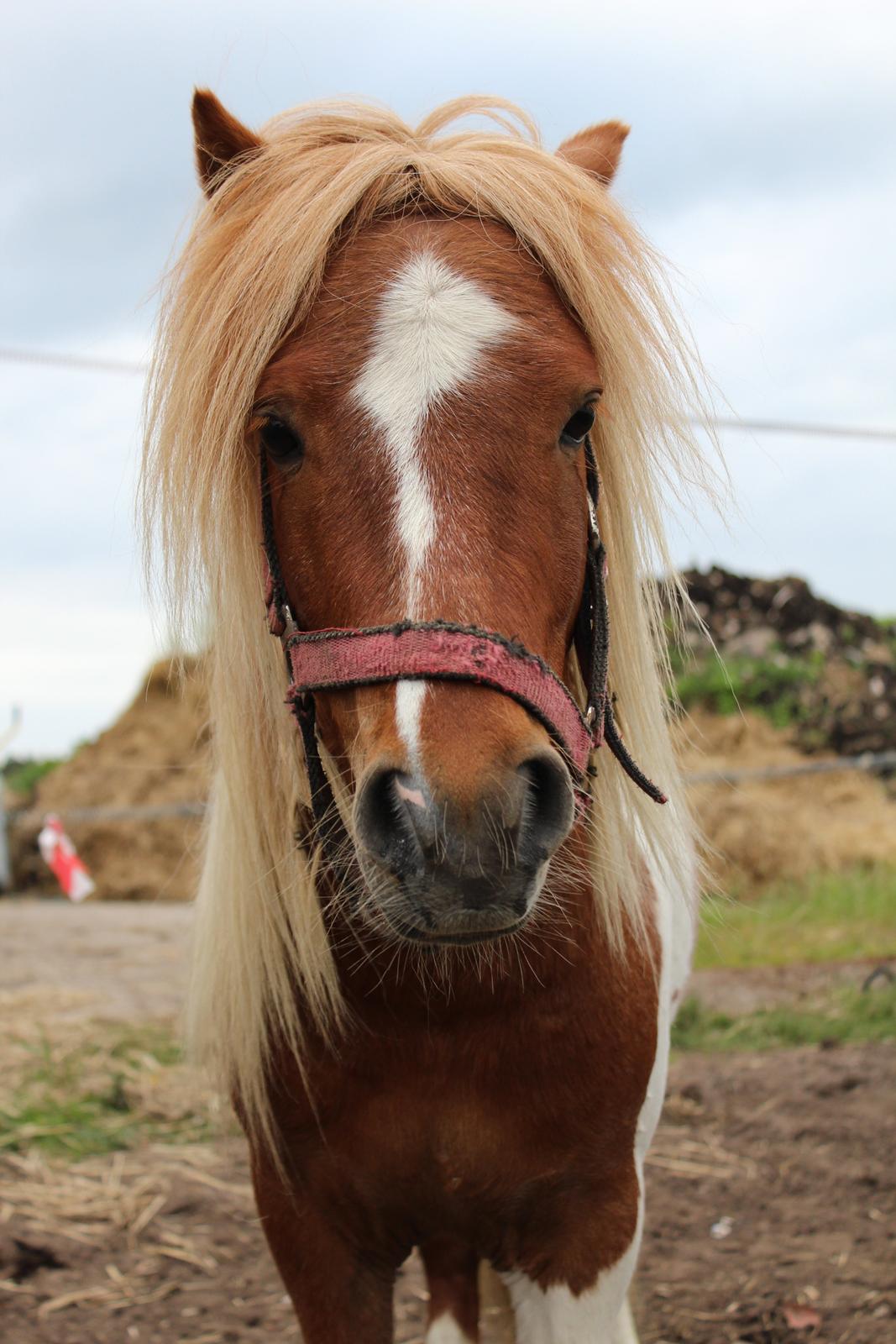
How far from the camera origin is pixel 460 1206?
196 cm

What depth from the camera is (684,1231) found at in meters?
3.54

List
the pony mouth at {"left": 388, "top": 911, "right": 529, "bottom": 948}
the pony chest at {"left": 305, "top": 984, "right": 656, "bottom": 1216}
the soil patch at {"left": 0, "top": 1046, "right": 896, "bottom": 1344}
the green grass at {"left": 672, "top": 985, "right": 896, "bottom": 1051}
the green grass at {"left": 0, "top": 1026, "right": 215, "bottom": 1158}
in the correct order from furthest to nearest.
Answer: the green grass at {"left": 672, "top": 985, "right": 896, "bottom": 1051}
the green grass at {"left": 0, "top": 1026, "right": 215, "bottom": 1158}
the soil patch at {"left": 0, "top": 1046, "right": 896, "bottom": 1344}
the pony chest at {"left": 305, "top": 984, "right": 656, "bottom": 1216}
the pony mouth at {"left": 388, "top": 911, "right": 529, "bottom": 948}

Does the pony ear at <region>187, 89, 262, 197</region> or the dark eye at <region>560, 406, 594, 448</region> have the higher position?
the pony ear at <region>187, 89, 262, 197</region>

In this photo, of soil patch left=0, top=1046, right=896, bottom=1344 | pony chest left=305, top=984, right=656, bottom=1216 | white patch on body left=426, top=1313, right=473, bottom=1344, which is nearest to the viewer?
pony chest left=305, top=984, right=656, bottom=1216

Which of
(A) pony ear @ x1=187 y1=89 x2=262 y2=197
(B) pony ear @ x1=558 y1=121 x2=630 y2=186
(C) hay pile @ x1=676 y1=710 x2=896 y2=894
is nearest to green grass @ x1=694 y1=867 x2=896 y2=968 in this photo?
(C) hay pile @ x1=676 y1=710 x2=896 y2=894

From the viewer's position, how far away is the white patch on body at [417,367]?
59.2 inches

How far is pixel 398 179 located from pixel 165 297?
0.43 meters

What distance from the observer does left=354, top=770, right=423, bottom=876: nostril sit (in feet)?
4.60

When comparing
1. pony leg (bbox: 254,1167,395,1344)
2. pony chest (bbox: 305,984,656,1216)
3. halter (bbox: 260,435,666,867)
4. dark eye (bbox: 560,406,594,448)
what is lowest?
pony leg (bbox: 254,1167,395,1344)

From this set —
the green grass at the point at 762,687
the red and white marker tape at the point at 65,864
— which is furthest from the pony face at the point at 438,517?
the green grass at the point at 762,687

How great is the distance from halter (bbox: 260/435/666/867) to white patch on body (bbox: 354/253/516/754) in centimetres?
4

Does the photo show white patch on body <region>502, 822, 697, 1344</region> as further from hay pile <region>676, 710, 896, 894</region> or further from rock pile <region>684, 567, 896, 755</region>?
rock pile <region>684, 567, 896, 755</region>

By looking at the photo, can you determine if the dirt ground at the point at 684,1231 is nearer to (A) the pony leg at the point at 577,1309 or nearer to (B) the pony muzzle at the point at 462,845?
(A) the pony leg at the point at 577,1309

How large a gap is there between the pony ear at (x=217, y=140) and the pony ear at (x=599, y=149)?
53 centimetres
